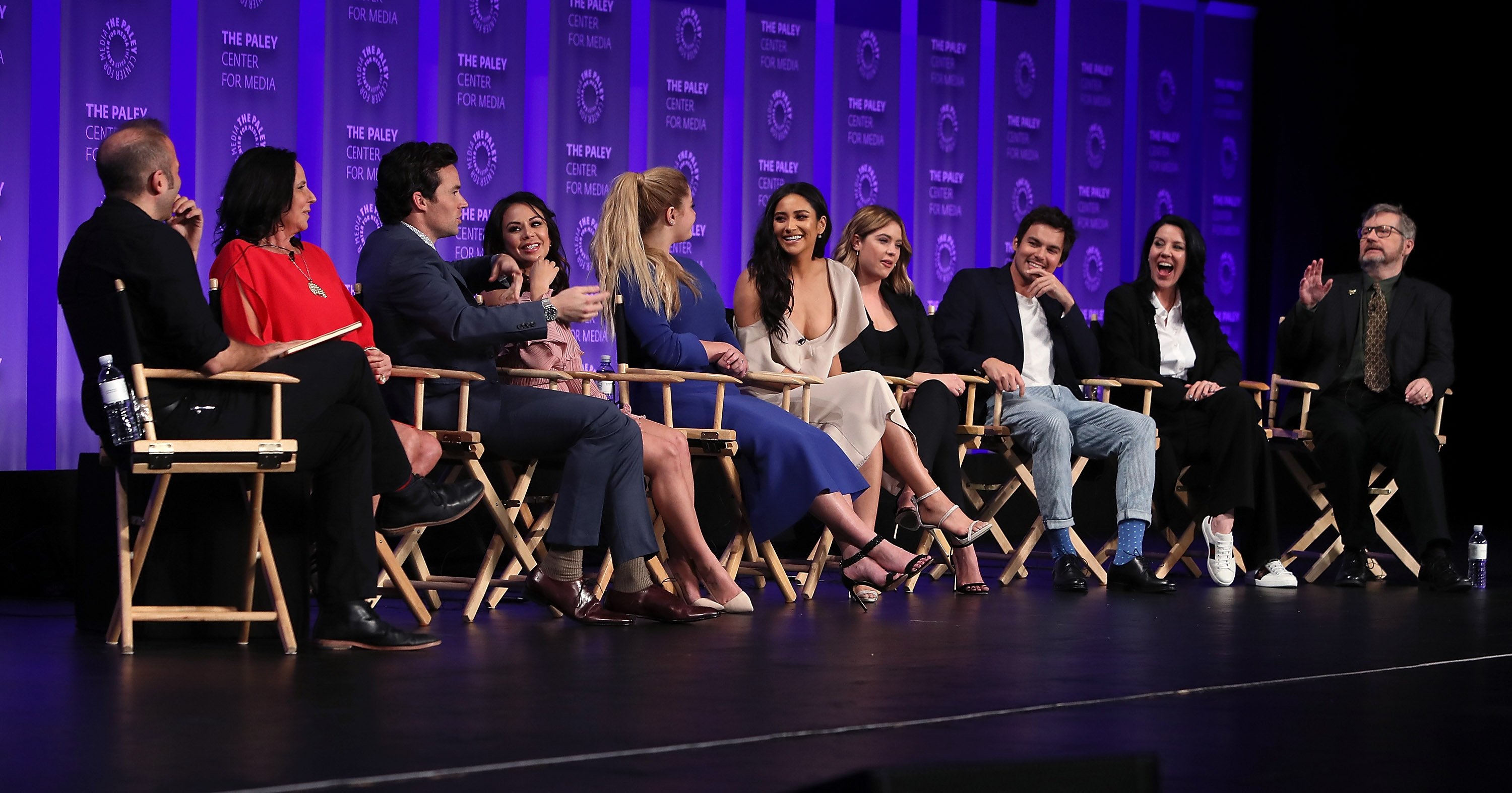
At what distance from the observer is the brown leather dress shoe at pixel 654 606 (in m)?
4.19

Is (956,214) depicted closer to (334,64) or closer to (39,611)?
(334,64)

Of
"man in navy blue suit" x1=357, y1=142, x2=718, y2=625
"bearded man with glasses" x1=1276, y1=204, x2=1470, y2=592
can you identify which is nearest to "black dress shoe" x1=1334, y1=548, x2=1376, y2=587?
"bearded man with glasses" x1=1276, y1=204, x2=1470, y2=592

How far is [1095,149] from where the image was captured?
8.55 meters

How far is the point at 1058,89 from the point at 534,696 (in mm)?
6238

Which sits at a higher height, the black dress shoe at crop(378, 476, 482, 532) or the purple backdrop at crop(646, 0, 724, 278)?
the purple backdrop at crop(646, 0, 724, 278)

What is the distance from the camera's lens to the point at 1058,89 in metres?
8.45

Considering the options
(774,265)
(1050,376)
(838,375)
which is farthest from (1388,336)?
(774,265)

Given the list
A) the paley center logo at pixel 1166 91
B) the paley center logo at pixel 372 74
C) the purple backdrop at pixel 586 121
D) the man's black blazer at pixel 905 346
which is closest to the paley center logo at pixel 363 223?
the paley center logo at pixel 372 74

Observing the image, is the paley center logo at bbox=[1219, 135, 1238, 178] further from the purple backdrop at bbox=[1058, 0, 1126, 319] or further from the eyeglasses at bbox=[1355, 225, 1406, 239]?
the eyeglasses at bbox=[1355, 225, 1406, 239]

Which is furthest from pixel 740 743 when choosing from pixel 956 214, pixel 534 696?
pixel 956 214

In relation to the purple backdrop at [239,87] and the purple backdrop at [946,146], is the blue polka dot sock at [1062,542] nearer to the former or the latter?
the purple backdrop at [946,146]

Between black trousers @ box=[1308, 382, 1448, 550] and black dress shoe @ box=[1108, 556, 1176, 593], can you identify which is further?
black trousers @ box=[1308, 382, 1448, 550]

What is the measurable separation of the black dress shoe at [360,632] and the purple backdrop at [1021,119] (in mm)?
5176

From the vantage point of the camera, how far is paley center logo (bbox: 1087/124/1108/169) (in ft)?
28.0
